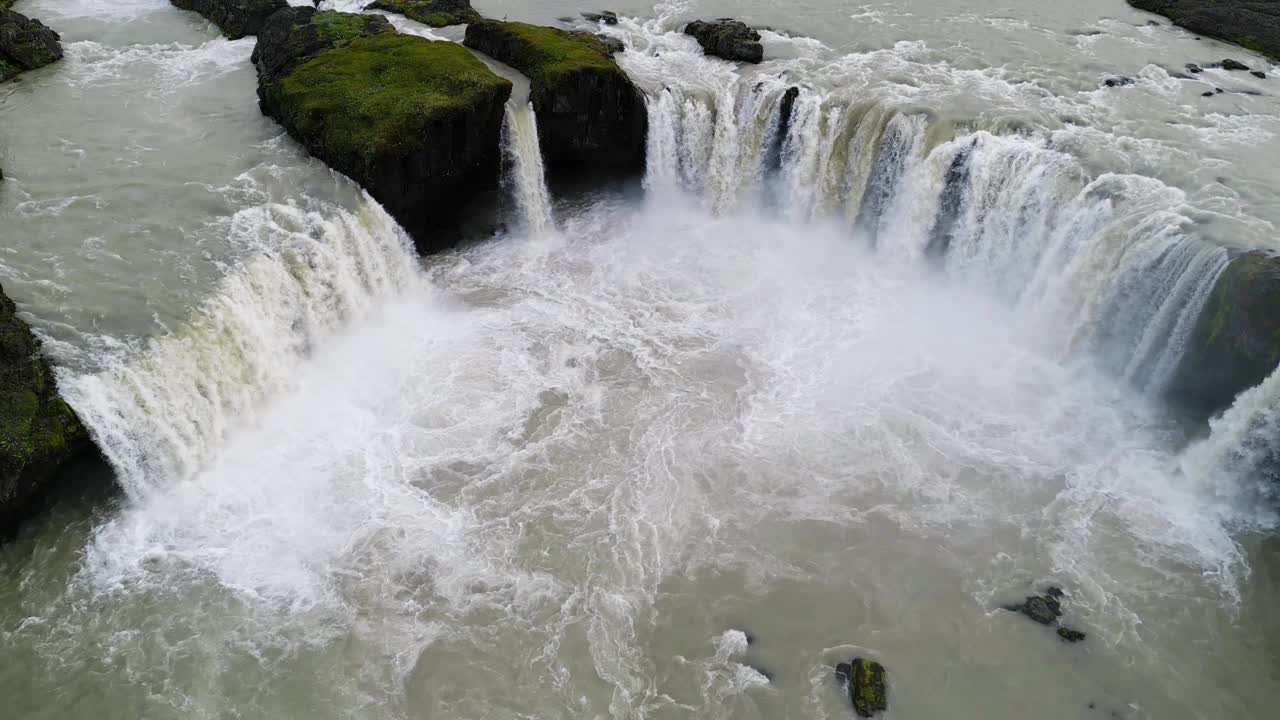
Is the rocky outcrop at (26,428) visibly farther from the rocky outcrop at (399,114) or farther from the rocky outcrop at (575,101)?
the rocky outcrop at (575,101)

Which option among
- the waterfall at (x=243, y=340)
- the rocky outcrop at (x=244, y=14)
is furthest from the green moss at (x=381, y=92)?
the rocky outcrop at (x=244, y=14)

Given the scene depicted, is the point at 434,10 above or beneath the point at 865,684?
above

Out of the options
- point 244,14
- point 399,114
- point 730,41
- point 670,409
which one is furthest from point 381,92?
point 730,41

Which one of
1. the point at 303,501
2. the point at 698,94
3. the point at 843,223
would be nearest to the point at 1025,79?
the point at 843,223

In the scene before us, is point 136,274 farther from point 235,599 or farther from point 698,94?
point 698,94

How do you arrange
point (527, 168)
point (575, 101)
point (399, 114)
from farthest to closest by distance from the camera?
1. point (575, 101)
2. point (527, 168)
3. point (399, 114)

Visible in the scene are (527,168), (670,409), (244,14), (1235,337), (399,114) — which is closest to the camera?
(1235,337)

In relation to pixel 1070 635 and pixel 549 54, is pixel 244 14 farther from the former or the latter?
pixel 1070 635
